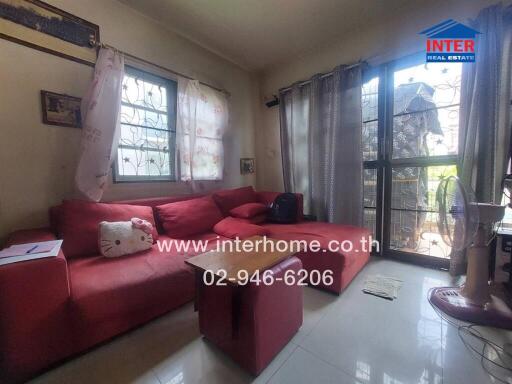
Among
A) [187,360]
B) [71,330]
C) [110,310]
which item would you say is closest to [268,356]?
[187,360]

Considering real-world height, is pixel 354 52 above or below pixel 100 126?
above

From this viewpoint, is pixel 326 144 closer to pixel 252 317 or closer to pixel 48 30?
pixel 252 317

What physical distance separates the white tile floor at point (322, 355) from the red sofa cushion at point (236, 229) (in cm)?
76

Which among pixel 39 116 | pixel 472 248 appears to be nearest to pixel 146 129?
pixel 39 116

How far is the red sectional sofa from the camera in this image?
964 millimetres

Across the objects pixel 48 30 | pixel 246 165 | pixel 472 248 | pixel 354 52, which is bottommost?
pixel 472 248

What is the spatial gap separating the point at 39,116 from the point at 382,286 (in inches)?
125

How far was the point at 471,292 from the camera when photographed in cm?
147

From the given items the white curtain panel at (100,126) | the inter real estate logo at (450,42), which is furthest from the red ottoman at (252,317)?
the inter real estate logo at (450,42)

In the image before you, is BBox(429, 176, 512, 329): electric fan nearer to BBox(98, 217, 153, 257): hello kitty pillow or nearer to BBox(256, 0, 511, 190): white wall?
BBox(256, 0, 511, 190): white wall

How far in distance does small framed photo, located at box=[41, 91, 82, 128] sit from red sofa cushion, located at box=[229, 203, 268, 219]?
1675 millimetres

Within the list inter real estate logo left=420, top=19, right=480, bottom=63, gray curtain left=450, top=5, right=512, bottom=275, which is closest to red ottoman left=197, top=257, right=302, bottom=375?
gray curtain left=450, top=5, right=512, bottom=275

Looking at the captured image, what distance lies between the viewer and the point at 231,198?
2645 mm

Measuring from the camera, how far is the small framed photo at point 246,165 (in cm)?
326
